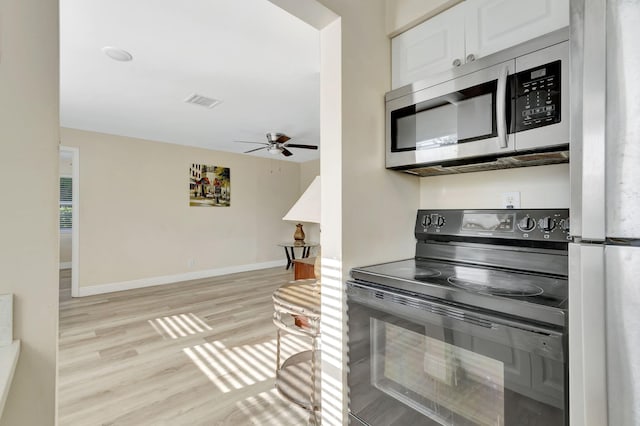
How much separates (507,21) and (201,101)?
2.91 meters

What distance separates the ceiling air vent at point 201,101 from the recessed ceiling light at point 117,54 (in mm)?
763

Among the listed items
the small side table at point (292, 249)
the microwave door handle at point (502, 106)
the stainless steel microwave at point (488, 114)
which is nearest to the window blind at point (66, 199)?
the small side table at point (292, 249)

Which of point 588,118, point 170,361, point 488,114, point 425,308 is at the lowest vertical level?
point 170,361

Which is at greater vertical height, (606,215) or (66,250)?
(606,215)

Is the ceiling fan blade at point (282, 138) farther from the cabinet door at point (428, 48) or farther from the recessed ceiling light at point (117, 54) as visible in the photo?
the cabinet door at point (428, 48)

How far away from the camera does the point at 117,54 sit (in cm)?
227

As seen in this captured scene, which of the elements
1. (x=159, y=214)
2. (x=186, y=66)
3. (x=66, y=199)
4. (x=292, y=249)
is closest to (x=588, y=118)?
(x=186, y=66)

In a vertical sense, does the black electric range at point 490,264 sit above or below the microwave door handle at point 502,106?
below

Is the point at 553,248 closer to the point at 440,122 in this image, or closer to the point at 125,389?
the point at 440,122

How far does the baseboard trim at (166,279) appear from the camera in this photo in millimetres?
4300

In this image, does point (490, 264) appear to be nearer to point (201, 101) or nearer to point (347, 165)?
point (347, 165)

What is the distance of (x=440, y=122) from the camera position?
Result: 4.50 feet

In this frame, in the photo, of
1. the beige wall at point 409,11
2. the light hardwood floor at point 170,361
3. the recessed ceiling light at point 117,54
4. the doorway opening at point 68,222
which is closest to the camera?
the beige wall at point 409,11

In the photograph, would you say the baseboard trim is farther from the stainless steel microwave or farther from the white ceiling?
the stainless steel microwave
